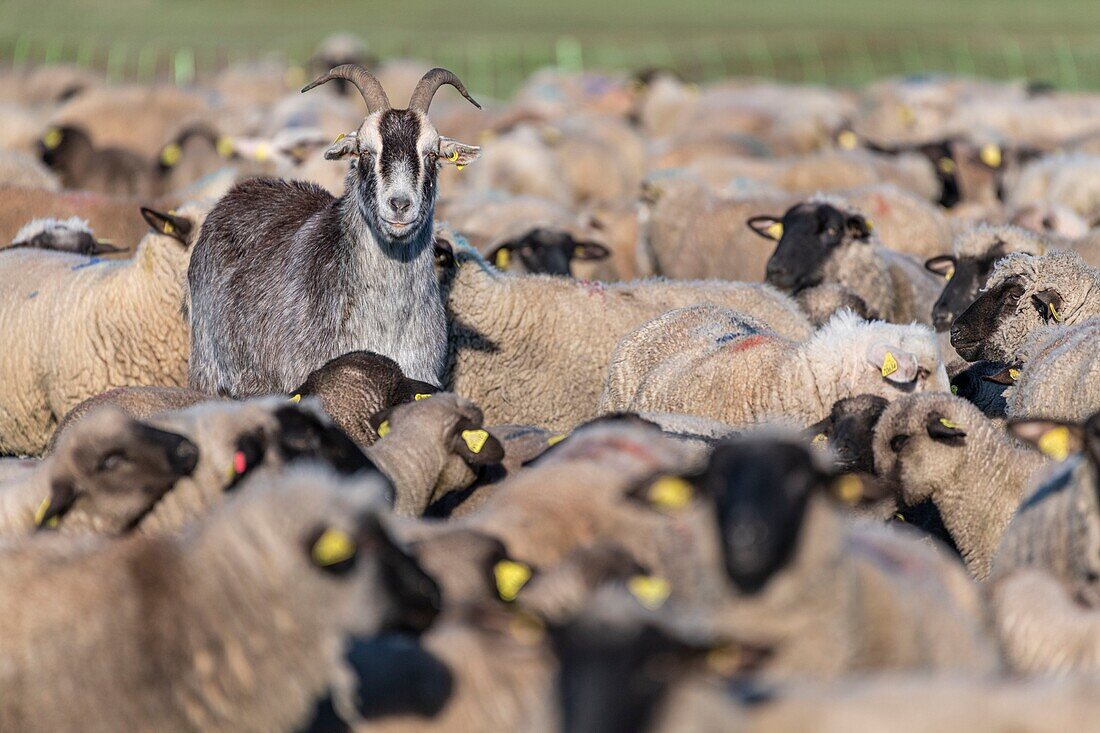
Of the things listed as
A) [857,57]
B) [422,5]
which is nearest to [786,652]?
[857,57]

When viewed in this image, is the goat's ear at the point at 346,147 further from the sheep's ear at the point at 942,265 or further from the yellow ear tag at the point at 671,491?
the sheep's ear at the point at 942,265

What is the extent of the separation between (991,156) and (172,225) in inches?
341

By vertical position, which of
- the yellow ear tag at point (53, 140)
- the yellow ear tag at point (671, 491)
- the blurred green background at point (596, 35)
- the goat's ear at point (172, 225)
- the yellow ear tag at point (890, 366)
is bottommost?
the blurred green background at point (596, 35)

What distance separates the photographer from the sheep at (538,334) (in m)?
8.23

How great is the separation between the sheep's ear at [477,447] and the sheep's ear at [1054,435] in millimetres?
1717

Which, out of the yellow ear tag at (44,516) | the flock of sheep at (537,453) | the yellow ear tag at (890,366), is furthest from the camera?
the yellow ear tag at (890,366)

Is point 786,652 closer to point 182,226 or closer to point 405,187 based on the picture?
point 405,187

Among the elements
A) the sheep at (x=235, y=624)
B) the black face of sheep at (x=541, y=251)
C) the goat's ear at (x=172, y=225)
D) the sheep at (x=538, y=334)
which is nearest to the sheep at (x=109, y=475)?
the sheep at (x=235, y=624)

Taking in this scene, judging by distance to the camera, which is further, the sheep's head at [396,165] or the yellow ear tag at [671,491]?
the sheep's head at [396,165]

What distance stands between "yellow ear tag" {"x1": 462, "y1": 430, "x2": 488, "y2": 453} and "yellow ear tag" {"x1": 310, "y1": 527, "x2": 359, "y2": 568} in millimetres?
1923

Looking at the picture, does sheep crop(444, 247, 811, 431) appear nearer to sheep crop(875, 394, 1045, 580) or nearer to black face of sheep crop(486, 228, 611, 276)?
black face of sheep crop(486, 228, 611, 276)

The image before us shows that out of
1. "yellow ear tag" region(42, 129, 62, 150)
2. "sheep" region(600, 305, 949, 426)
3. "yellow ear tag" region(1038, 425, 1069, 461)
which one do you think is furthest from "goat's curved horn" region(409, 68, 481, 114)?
"yellow ear tag" region(42, 129, 62, 150)

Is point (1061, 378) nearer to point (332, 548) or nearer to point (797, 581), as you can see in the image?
point (797, 581)

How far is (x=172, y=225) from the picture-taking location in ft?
28.1
